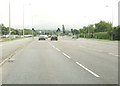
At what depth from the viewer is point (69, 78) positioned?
11.8m

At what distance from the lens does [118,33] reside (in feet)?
254

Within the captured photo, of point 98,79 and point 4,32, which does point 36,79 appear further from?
point 4,32

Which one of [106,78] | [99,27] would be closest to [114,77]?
[106,78]

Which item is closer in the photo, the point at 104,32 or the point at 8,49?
the point at 8,49

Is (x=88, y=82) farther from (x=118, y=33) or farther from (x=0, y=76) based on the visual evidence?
(x=118, y=33)

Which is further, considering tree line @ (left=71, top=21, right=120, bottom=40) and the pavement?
tree line @ (left=71, top=21, right=120, bottom=40)

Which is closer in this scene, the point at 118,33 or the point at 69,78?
the point at 69,78

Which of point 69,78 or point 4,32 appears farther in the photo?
point 4,32

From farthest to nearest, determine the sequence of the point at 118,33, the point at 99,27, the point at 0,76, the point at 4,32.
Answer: the point at 4,32 → the point at 99,27 → the point at 118,33 → the point at 0,76

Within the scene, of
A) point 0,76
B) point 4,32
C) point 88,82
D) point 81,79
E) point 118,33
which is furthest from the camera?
point 4,32

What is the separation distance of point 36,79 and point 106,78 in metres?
2.64

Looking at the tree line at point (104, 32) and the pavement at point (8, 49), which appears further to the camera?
the tree line at point (104, 32)

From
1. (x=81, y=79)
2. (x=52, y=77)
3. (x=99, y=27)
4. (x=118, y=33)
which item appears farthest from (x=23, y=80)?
(x=99, y=27)

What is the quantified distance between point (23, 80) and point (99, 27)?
12525 centimetres
